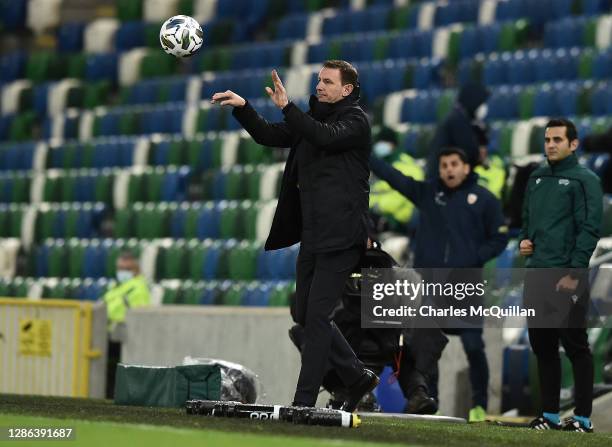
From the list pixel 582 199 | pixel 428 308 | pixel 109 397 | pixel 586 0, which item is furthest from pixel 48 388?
pixel 586 0

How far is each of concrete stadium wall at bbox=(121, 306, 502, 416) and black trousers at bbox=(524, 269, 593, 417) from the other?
87.9 inches

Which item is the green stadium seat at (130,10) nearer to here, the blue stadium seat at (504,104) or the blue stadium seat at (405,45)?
the blue stadium seat at (405,45)

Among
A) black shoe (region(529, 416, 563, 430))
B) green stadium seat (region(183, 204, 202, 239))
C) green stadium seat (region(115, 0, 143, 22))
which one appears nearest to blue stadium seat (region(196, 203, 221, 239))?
green stadium seat (region(183, 204, 202, 239))

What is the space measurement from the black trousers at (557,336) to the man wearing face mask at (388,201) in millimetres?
4128

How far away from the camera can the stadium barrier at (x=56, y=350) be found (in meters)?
11.7

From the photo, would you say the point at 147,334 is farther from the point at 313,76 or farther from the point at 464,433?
the point at 313,76

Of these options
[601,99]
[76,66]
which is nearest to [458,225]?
[601,99]

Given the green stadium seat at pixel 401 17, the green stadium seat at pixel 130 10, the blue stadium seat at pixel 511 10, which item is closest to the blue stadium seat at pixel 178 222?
the green stadium seat at pixel 401 17

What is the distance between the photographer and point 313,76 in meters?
17.2

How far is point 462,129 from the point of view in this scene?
11.8 meters

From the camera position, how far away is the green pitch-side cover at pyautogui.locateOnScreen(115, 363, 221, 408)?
9.07 meters

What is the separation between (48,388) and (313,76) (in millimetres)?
6591

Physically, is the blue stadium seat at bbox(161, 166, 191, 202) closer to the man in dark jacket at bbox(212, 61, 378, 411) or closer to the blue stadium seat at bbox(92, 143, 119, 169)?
the blue stadium seat at bbox(92, 143, 119, 169)

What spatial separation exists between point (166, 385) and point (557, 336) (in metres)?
2.43
